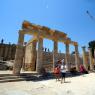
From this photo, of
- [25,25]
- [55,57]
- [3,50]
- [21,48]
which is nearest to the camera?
[21,48]

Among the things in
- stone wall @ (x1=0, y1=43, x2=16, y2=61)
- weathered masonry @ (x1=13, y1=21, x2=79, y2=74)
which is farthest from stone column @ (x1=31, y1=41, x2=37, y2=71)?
stone wall @ (x1=0, y1=43, x2=16, y2=61)

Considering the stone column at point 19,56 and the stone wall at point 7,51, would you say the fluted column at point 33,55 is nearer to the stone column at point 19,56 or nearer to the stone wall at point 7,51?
the stone column at point 19,56

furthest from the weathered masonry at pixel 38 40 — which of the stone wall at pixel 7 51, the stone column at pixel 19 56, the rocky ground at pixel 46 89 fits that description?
the stone wall at pixel 7 51

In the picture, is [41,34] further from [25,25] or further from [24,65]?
[24,65]

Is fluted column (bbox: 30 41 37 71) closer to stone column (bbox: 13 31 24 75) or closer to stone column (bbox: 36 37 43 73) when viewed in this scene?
stone column (bbox: 36 37 43 73)

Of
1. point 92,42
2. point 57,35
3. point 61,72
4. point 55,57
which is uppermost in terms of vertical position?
point 92,42

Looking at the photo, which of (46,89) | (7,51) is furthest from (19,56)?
(7,51)

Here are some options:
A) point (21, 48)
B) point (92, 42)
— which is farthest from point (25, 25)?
point (92, 42)

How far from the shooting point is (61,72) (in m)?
13.1

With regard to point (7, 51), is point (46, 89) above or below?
below

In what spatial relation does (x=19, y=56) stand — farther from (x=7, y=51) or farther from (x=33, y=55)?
(x=7, y=51)

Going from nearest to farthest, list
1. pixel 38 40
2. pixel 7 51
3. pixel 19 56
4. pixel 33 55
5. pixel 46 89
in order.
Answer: pixel 46 89 → pixel 19 56 → pixel 38 40 → pixel 33 55 → pixel 7 51

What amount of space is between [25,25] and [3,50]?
52954 millimetres

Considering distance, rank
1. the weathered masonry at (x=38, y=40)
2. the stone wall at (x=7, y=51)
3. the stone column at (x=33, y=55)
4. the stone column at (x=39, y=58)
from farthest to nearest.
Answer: the stone wall at (x=7, y=51)
the stone column at (x=33, y=55)
the stone column at (x=39, y=58)
the weathered masonry at (x=38, y=40)
